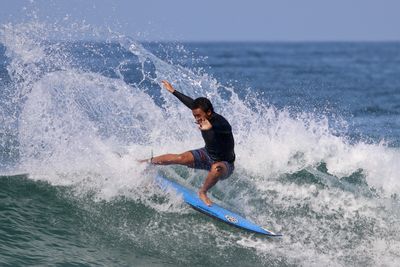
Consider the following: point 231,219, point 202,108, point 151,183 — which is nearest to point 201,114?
point 202,108

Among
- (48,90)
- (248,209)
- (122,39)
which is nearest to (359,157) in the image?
(248,209)

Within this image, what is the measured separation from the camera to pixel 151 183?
10.9 m

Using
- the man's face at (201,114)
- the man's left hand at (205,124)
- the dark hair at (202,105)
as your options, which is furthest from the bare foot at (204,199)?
the dark hair at (202,105)

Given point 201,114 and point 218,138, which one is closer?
point 201,114

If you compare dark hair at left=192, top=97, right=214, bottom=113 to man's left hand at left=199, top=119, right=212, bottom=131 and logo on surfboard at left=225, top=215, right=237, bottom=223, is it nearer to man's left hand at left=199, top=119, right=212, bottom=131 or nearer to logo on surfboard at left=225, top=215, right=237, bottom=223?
man's left hand at left=199, top=119, right=212, bottom=131

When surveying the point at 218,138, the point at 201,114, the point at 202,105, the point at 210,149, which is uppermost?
the point at 202,105

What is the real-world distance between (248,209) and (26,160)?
3.95m

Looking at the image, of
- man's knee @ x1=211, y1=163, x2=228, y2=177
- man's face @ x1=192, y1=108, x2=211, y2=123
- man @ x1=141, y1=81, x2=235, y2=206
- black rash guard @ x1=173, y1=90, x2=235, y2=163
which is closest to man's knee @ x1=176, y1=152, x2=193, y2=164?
man @ x1=141, y1=81, x2=235, y2=206

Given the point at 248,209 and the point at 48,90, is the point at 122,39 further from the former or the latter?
the point at 248,209

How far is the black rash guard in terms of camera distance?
991 cm

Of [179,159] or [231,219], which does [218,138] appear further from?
[231,219]

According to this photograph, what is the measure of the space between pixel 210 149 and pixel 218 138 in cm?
26

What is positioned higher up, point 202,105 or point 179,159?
point 202,105

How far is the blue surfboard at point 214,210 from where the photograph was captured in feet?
32.8
